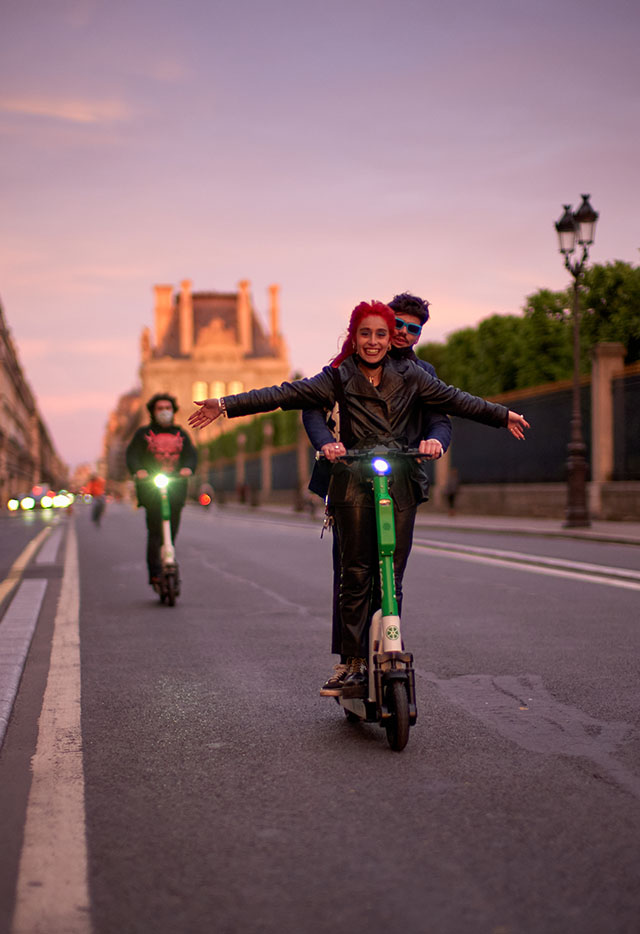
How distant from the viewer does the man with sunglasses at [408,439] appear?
4410 mm

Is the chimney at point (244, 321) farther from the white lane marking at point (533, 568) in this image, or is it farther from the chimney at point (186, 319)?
the white lane marking at point (533, 568)

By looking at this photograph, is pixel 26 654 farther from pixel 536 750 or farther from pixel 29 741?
pixel 536 750

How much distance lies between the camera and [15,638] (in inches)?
285

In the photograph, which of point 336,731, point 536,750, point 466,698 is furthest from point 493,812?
point 466,698

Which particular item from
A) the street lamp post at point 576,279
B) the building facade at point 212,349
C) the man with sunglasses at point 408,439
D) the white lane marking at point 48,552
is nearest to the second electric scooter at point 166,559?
the man with sunglasses at point 408,439

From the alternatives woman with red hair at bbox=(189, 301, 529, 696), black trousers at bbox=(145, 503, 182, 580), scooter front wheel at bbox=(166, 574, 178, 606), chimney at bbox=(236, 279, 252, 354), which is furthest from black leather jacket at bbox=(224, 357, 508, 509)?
chimney at bbox=(236, 279, 252, 354)

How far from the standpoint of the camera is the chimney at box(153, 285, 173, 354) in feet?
445

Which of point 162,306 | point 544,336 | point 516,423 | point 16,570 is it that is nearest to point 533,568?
point 16,570

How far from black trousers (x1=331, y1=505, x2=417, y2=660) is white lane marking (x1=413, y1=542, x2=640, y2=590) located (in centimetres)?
599

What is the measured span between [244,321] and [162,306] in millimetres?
13504

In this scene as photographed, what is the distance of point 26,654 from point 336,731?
2837 millimetres

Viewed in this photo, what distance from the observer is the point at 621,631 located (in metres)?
7.29

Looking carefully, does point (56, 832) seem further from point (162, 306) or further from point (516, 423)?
point (162, 306)

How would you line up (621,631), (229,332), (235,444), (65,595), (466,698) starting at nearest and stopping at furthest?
(466,698) < (621,631) < (65,595) < (235,444) < (229,332)
